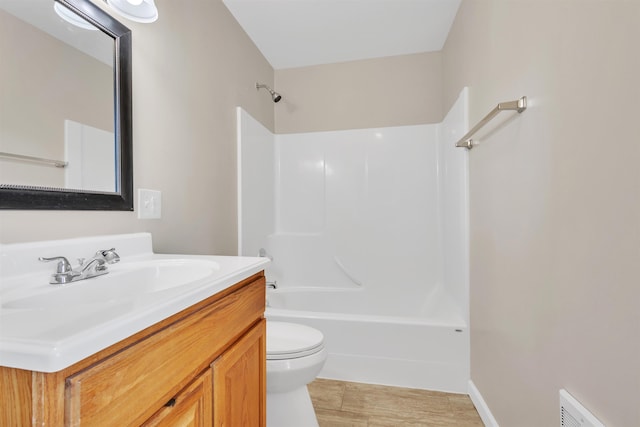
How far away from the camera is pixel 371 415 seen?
1.45m

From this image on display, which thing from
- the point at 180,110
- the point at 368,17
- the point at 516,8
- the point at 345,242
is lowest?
the point at 345,242

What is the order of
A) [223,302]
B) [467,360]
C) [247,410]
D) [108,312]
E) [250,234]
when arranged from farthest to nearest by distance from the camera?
[250,234] → [467,360] → [247,410] → [223,302] → [108,312]

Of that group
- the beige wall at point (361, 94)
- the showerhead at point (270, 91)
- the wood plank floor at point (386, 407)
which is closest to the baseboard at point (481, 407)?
the wood plank floor at point (386, 407)

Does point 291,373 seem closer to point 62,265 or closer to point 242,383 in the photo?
point 242,383

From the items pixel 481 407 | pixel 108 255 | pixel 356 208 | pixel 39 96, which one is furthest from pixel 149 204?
pixel 481 407

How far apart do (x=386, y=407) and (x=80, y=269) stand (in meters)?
1.53

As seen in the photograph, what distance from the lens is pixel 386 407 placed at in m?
1.51

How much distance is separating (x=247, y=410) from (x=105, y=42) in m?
1.31

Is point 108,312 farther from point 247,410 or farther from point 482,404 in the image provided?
point 482,404

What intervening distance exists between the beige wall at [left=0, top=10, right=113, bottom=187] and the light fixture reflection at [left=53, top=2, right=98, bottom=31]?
0.27 ft

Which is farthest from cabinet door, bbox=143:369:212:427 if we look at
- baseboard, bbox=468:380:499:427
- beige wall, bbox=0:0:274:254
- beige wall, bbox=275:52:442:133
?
beige wall, bbox=275:52:442:133

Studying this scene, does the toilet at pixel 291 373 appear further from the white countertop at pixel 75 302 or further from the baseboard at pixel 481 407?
the baseboard at pixel 481 407

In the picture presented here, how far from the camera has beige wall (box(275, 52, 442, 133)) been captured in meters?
2.41

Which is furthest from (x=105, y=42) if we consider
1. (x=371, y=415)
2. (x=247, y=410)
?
(x=371, y=415)
